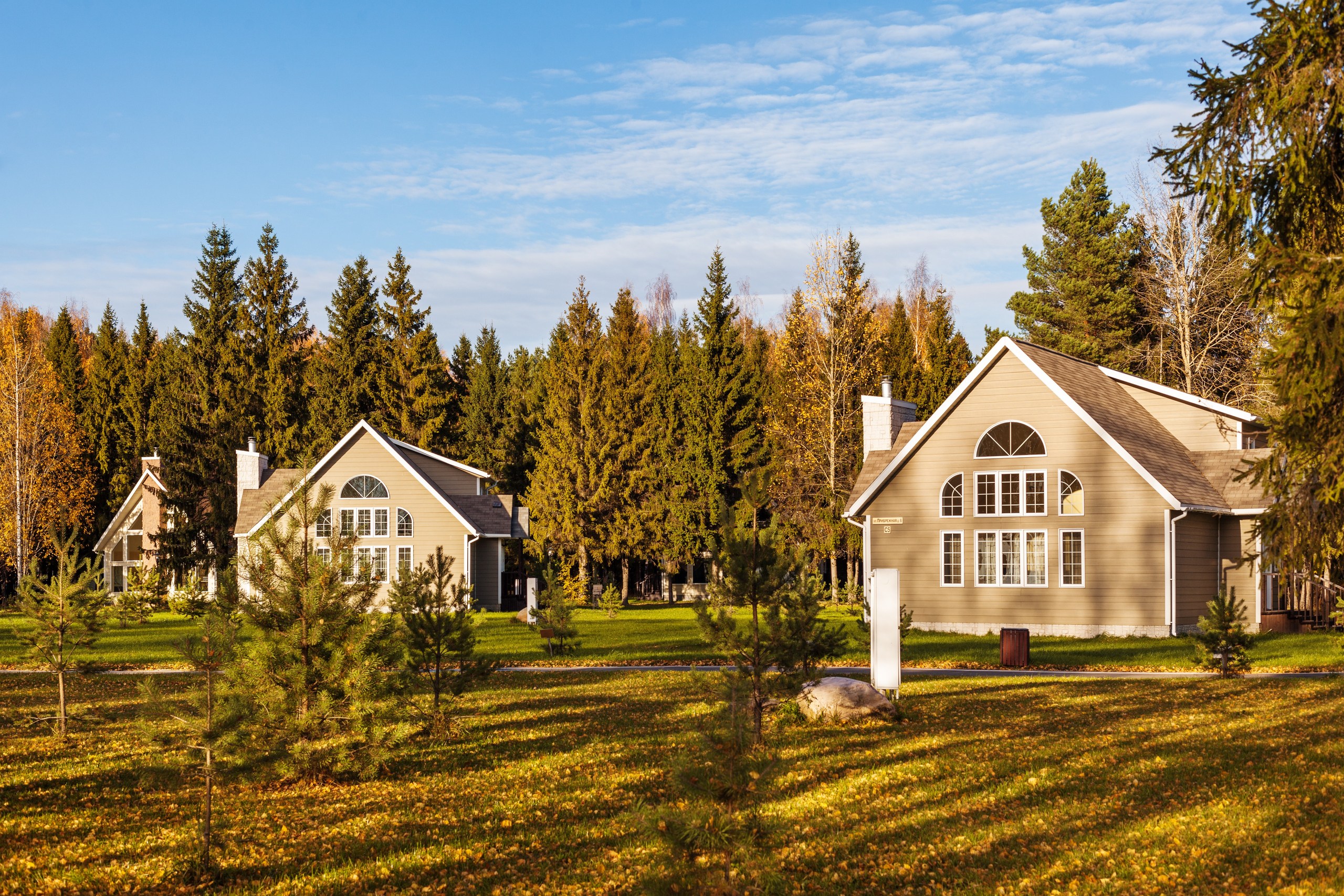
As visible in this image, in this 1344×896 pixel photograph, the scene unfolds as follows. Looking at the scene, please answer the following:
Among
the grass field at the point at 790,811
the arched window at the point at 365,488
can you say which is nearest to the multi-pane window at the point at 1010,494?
the grass field at the point at 790,811

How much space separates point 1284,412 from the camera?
1022cm

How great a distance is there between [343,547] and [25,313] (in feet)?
242

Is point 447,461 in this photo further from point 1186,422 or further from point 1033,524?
point 1186,422

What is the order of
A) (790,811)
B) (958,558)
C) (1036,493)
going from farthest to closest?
(958,558), (1036,493), (790,811)

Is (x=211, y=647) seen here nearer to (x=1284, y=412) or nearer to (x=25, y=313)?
(x=1284, y=412)

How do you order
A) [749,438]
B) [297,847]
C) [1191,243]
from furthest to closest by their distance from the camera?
[749,438] → [1191,243] → [297,847]

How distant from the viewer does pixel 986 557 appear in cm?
3034

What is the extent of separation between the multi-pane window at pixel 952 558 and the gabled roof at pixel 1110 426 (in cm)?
233

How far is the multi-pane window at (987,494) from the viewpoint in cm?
3033

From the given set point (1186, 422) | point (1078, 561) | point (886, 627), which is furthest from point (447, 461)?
point (886, 627)

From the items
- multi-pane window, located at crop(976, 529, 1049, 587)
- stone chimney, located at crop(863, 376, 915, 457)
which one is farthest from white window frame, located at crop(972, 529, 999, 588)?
stone chimney, located at crop(863, 376, 915, 457)

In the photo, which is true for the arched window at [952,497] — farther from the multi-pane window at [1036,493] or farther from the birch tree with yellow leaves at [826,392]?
the birch tree with yellow leaves at [826,392]

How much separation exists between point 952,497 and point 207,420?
43481 millimetres

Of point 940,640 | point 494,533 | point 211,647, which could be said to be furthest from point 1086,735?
point 494,533
